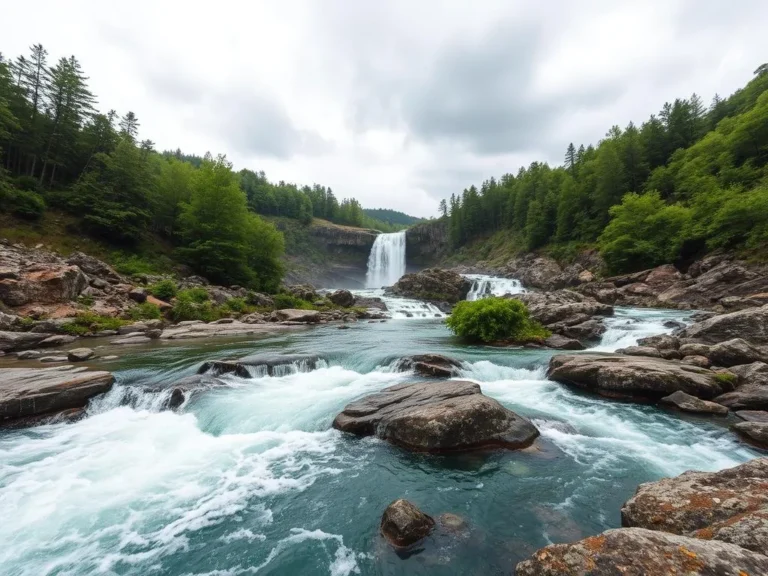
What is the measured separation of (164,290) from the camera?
3066cm

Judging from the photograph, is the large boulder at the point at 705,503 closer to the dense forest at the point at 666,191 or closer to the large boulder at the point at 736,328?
the large boulder at the point at 736,328

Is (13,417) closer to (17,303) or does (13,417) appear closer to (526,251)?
(17,303)

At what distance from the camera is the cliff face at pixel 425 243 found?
11256cm

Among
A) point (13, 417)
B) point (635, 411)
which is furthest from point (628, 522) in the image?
point (13, 417)

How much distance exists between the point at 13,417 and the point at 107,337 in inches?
524

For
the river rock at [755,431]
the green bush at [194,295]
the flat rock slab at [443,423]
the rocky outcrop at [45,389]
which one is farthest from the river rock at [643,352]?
the green bush at [194,295]

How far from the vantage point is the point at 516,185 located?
94750 millimetres

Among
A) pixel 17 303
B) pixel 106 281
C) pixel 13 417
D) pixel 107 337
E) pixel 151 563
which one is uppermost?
pixel 106 281

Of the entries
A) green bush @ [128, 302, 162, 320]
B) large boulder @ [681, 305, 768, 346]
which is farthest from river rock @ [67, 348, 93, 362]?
large boulder @ [681, 305, 768, 346]

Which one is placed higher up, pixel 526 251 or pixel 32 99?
pixel 32 99

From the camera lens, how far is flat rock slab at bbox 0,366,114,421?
34.8ft

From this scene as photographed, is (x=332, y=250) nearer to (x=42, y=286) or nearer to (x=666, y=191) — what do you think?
(x=666, y=191)

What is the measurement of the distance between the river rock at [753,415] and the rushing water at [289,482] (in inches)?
25.8

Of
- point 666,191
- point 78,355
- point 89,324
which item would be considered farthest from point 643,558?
point 666,191
